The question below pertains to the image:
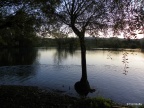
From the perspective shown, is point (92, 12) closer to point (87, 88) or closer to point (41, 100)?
point (87, 88)

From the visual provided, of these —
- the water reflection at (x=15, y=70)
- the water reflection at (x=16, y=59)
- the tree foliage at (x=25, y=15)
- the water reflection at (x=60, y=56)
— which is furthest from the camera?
the water reflection at (x=60, y=56)

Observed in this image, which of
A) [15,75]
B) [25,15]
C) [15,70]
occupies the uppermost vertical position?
[25,15]

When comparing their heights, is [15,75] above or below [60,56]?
below

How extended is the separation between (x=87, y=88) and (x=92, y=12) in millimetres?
8940

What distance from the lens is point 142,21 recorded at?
5906 mm

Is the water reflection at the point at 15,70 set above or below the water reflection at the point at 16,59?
below

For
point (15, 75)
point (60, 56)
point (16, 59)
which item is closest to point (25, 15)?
point (15, 75)

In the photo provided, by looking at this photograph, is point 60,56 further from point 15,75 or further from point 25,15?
point 25,15

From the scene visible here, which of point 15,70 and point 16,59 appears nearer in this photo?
point 15,70

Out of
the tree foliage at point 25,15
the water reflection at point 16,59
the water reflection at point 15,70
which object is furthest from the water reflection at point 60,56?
the tree foliage at point 25,15

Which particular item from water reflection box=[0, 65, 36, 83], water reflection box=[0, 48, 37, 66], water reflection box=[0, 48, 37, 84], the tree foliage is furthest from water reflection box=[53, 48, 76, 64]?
the tree foliage

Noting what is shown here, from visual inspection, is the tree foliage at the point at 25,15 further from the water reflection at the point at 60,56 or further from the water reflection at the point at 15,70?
the water reflection at the point at 60,56

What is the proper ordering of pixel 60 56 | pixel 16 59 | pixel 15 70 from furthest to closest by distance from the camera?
pixel 60 56, pixel 16 59, pixel 15 70

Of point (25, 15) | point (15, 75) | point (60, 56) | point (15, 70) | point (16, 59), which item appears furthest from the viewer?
point (60, 56)
